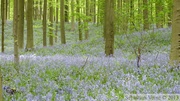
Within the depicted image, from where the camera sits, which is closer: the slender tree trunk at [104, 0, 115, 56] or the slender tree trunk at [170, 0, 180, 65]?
the slender tree trunk at [170, 0, 180, 65]

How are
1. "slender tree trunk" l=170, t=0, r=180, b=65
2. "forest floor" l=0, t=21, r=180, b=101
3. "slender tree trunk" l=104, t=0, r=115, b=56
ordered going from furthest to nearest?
"slender tree trunk" l=104, t=0, r=115, b=56 < "slender tree trunk" l=170, t=0, r=180, b=65 < "forest floor" l=0, t=21, r=180, b=101

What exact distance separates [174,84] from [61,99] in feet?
8.98

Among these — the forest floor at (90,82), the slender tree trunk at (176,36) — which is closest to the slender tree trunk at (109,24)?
the forest floor at (90,82)

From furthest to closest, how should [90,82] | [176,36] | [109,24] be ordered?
[109,24] < [176,36] < [90,82]

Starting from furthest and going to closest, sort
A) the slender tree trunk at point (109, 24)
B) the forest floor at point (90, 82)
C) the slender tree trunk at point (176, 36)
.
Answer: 1. the slender tree trunk at point (109, 24)
2. the slender tree trunk at point (176, 36)
3. the forest floor at point (90, 82)

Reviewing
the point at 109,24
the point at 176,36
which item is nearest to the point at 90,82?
the point at 176,36

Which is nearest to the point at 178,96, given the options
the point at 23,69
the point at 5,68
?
the point at 23,69

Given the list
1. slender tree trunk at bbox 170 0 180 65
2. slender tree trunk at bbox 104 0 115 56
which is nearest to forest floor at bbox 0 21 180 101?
slender tree trunk at bbox 170 0 180 65

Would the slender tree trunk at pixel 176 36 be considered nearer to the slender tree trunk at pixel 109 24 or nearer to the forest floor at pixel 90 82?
the forest floor at pixel 90 82

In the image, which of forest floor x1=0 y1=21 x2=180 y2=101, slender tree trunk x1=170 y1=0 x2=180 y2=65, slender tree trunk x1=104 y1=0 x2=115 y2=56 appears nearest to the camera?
forest floor x1=0 y1=21 x2=180 y2=101

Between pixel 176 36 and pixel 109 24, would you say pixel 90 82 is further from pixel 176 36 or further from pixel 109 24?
pixel 109 24

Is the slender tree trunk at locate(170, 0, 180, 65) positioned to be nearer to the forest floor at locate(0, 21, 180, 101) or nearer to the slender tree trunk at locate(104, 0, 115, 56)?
the forest floor at locate(0, 21, 180, 101)

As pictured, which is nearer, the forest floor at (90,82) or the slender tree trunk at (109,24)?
→ the forest floor at (90,82)

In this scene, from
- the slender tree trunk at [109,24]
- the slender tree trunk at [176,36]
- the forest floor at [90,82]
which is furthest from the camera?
the slender tree trunk at [109,24]
